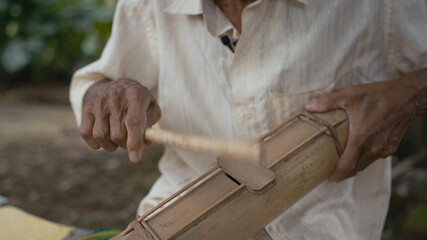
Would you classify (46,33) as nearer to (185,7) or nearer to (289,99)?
(185,7)

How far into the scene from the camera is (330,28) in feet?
3.98

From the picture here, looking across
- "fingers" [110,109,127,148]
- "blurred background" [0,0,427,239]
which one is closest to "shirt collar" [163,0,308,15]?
"fingers" [110,109,127,148]

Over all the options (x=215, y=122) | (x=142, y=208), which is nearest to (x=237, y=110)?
(x=215, y=122)

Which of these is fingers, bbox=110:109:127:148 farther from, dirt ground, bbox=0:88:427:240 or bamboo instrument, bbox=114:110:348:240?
dirt ground, bbox=0:88:427:240

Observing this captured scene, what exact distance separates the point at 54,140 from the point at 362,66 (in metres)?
3.32

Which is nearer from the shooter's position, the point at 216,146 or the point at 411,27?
the point at 216,146

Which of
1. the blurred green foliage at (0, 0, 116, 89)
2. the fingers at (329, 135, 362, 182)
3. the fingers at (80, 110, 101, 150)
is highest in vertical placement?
the fingers at (80, 110, 101, 150)

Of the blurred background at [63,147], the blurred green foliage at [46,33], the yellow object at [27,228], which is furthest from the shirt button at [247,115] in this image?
the blurred green foliage at [46,33]

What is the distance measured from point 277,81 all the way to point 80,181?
7.78 feet

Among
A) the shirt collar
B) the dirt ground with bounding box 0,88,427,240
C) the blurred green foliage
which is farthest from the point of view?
the blurred green foliage

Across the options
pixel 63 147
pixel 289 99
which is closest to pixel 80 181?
pixel 63 147

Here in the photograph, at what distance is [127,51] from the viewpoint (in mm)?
1419

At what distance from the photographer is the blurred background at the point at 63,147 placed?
2.73 meters

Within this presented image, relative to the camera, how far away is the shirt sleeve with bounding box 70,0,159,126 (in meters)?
1.38
